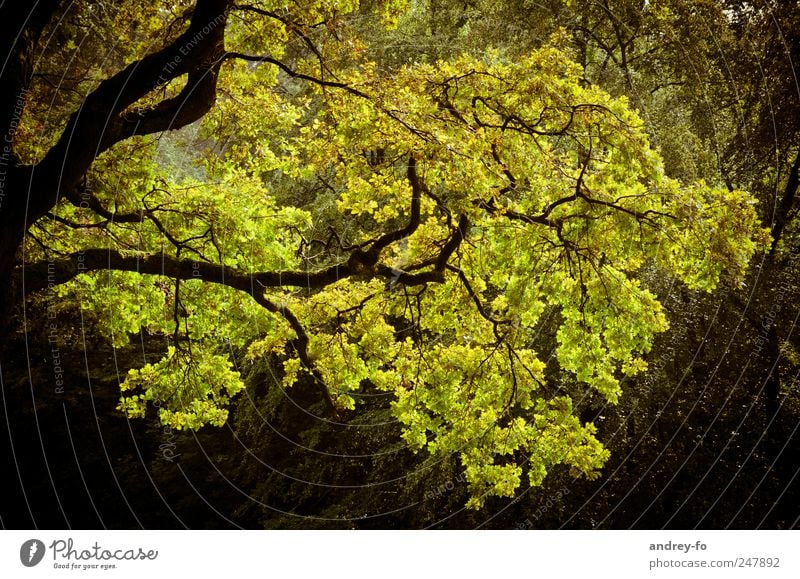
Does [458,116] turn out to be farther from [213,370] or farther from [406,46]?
[406,46]

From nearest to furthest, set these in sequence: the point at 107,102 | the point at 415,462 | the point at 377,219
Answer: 1. the point at 107,102
2. the point at 377,219
3. the point at 415,462

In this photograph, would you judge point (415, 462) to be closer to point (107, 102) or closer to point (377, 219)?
point (377, 219)

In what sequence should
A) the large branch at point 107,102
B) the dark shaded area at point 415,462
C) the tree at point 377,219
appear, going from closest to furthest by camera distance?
1. the large branch at point 107,102
2. the tree at point 377,219
3. the dark shaded area at point 415,462

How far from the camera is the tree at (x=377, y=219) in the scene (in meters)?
4.45

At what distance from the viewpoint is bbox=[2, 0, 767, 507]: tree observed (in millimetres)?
4453

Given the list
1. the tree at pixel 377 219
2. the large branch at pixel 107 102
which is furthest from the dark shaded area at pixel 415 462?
the large branch at pixel 107 102

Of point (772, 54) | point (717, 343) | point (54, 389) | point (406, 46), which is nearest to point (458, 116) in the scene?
point (772, 54)

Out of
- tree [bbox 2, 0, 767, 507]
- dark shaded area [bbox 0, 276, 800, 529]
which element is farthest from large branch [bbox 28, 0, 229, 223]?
dark shaded area [bbox 0, 276, 800, 529]

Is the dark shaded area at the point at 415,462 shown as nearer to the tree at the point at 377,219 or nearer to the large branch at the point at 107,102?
the tree at the point at 377,219

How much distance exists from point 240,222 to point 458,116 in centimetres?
266

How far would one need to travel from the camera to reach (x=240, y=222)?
6.50 m

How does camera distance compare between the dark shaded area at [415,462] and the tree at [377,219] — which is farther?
the dark shaded area at [415,462]

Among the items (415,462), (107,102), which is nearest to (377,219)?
(107,102)

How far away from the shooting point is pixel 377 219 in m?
6.12
